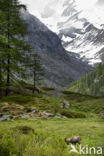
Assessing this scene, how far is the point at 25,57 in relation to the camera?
3209 centimetres

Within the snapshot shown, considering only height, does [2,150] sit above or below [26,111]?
above

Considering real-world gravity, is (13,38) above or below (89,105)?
above

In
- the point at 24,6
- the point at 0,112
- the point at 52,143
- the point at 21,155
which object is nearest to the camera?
the point at 21,155

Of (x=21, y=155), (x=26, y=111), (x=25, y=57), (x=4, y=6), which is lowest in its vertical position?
(x=26, y=111)

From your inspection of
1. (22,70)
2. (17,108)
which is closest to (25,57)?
(22,70)

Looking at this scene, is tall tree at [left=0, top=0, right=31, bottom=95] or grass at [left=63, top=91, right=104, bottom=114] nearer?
tall tree at [left=0, top=0, right=31, bottom=95]

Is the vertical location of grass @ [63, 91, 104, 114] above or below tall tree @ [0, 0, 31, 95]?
below

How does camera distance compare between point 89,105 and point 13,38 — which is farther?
point 89,105

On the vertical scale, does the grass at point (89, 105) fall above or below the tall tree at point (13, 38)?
below

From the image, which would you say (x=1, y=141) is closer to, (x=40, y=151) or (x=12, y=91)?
(x=40, y=151)

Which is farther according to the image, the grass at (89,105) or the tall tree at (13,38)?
the grass at (89,105)

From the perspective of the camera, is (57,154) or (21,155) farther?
(21,155)

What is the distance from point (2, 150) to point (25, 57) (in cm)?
2903

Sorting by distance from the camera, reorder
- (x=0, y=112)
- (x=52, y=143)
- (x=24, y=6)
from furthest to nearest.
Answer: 1. (x=24, y=6)
2. (x=0, y=112)
3. (x=52, y=143)
